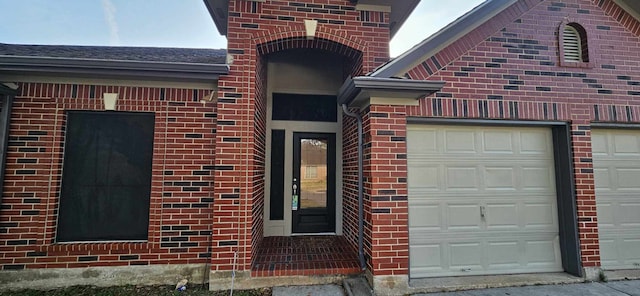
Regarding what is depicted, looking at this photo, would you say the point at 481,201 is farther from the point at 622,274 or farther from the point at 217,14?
the point at 217,14

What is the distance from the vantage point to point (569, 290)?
10.3ft

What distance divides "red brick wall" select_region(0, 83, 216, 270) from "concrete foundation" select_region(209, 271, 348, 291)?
427 millimetres

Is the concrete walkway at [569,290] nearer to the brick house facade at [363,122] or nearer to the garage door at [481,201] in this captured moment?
the brick house facade at [363,122]

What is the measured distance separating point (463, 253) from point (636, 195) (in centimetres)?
272

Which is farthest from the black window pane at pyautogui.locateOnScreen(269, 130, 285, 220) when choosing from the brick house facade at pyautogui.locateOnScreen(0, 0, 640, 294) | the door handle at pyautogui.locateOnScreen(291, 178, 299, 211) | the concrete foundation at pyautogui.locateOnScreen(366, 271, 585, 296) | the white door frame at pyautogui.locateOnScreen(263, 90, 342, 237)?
the concrete foundation at pyautogui.locateOnScreen(366, 271, 585, 296)

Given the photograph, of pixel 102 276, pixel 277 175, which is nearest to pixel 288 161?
pixel 277 175

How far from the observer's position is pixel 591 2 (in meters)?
3.79

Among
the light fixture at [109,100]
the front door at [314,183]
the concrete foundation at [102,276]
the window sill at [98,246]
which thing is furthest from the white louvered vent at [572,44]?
the window sill at [98,246]

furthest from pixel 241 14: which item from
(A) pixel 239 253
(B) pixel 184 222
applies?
(A) pixel 239 253

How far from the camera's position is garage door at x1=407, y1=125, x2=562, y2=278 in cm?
350

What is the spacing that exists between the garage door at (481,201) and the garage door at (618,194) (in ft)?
2.17

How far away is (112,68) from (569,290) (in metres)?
6.25

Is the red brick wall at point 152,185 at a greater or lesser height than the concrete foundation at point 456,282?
greater

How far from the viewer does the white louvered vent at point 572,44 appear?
375 cm
